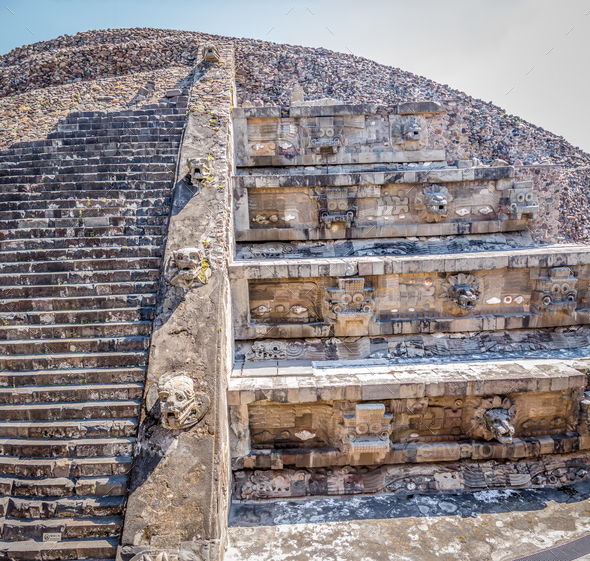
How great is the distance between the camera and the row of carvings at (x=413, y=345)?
20.9ft

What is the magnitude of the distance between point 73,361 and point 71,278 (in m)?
1.48

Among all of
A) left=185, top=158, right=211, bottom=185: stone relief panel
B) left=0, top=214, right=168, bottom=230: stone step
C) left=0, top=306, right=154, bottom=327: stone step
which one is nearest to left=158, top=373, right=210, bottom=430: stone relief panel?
left=0, top=306, right=154, bottom=327: stone step

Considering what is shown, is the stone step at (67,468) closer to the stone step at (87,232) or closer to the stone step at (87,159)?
the stone step at (87,232)

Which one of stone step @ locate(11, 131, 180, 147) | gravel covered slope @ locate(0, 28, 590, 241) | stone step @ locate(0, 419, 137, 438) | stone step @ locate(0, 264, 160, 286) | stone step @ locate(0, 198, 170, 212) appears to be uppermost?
gravel covered slope @ locate(0, 28, 590, 241)

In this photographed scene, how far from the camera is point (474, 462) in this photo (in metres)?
5.80

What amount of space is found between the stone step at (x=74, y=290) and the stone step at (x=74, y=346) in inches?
32.7

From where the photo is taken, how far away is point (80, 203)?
21.9ft

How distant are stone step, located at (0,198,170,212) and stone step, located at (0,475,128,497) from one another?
4485 mm

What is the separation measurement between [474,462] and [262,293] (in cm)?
453

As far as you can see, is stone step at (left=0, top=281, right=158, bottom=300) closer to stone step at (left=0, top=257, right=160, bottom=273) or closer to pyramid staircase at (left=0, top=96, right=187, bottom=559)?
pyramid staircase at (left=0, top=96, right=187, bottom=559)

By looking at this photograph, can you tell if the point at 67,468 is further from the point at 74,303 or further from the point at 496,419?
the point at 496,419

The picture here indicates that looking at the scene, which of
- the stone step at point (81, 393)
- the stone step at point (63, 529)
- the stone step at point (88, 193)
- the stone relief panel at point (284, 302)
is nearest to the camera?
the stone step at point (63, 529)

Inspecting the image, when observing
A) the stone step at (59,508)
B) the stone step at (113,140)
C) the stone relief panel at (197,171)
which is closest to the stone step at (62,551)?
the stone step at (59,508)

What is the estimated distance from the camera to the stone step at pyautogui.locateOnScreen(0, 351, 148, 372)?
5.02 m
